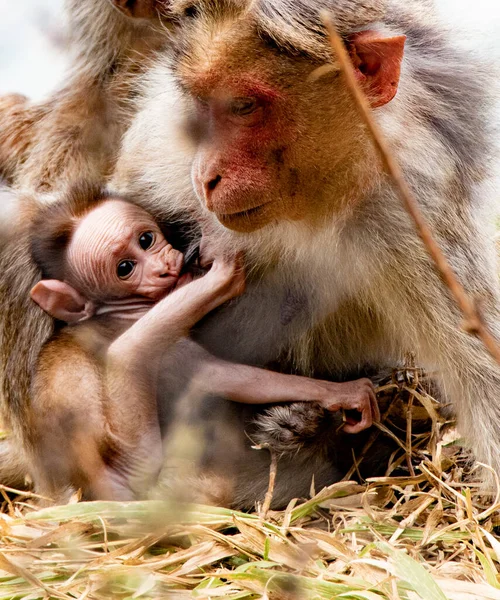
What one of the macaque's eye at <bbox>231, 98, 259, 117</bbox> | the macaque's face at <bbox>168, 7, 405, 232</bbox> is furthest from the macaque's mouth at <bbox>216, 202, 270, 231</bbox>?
the macaque's eye at <bbox>231, 98, 259, 117</bbox>

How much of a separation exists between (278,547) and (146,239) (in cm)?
130

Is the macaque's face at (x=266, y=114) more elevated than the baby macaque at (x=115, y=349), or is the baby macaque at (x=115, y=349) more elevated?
the macaque's face at (x=266, y=114)

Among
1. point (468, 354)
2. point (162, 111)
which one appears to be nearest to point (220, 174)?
point (162, 111)

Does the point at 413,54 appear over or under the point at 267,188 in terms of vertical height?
over

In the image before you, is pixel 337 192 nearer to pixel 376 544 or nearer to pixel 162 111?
pixel 162 111

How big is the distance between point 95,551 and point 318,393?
93 cm

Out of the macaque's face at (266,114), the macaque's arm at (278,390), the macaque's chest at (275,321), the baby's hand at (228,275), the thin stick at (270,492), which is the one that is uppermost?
the macaque's face at (266,114)

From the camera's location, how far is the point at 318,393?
3.20 m

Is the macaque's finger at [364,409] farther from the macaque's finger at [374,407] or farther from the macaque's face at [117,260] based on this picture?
the macaque's face at [117,260]

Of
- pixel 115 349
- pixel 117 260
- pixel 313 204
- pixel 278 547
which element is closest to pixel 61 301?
pixel 117 260

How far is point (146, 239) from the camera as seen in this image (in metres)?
3.39

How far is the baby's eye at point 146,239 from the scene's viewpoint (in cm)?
336

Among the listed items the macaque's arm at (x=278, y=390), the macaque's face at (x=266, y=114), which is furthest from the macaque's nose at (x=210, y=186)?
the macaque's arm at (x=278, y=390)

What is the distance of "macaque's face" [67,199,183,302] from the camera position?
3.28m
